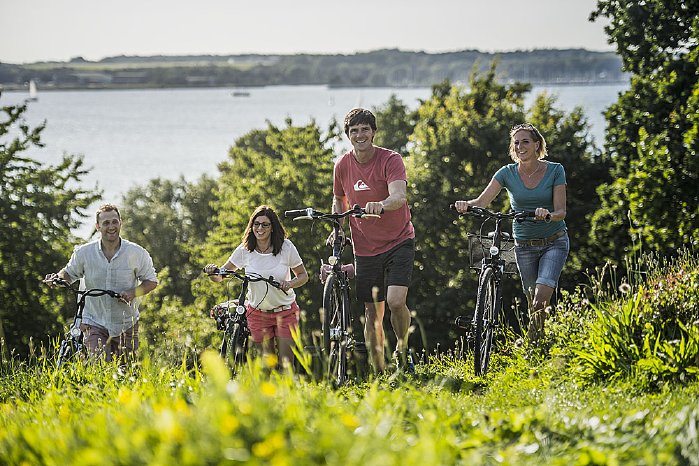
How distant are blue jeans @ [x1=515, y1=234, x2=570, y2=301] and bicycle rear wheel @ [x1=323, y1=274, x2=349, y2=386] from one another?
1.66 metres

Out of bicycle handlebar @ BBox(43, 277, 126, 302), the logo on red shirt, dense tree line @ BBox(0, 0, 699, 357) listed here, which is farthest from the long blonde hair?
dense tree line @ BBox(0, 0, 699, 357)

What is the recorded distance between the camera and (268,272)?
7.92 metres

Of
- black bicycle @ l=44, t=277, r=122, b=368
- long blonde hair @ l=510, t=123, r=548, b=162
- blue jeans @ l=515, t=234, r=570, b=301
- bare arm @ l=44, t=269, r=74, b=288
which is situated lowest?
black bicycle @ l=44, t=277, r=122, b=368

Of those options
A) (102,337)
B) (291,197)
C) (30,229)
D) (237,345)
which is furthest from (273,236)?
(291,197)

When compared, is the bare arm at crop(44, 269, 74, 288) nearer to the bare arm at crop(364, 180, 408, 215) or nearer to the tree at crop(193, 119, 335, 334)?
the bare arm at crop(364, 180, 408, 215)

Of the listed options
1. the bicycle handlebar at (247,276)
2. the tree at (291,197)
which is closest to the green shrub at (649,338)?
the bicycle handlebar at (247,276)

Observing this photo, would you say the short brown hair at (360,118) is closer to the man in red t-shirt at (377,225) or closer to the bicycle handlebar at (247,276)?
the man in red t-shirt at (377,225)

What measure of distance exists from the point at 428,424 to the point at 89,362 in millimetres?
3684

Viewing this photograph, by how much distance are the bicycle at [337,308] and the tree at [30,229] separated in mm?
17067

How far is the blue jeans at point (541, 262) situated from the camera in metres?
7.41

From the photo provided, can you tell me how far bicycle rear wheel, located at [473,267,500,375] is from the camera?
7.16 m

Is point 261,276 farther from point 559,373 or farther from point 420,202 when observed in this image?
point 420,202

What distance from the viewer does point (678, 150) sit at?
59.7 ft

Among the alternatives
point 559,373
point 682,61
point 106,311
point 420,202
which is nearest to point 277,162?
point 420,202
